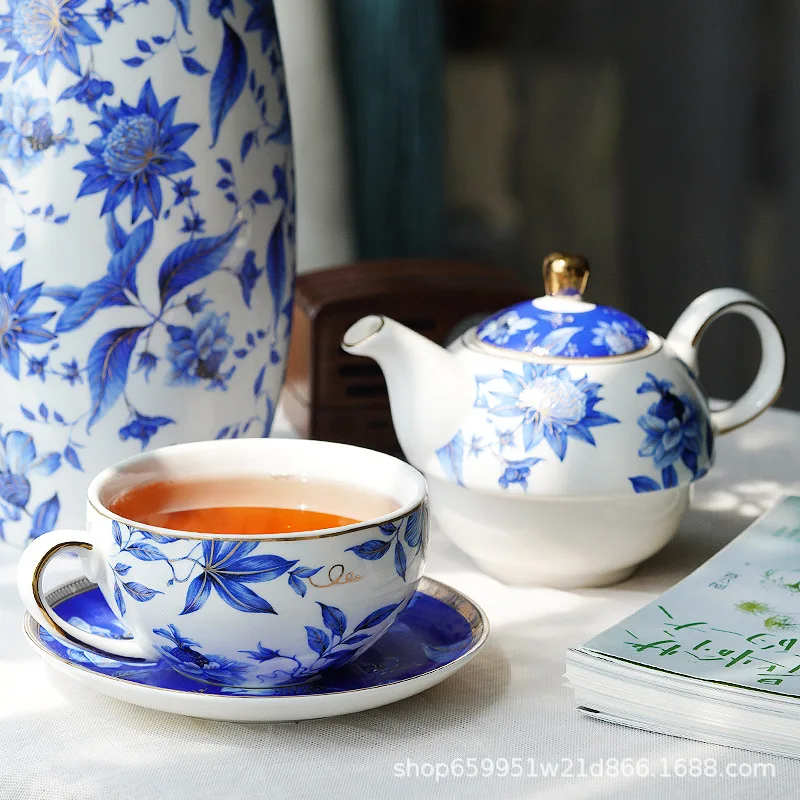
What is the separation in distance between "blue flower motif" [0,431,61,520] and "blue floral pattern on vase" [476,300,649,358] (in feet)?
0.75

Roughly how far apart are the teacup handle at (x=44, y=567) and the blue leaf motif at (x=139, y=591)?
0.02 m

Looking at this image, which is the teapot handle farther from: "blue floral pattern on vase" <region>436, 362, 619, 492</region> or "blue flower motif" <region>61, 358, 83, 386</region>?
"blue flower motif" <region>61, 358, 83, 386</region>

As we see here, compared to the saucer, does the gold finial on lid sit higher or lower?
higher

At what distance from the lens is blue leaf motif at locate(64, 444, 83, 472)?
1.90ft

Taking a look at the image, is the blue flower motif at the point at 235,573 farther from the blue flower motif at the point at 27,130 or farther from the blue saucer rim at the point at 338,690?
the blue flower motif at the point at 27,130

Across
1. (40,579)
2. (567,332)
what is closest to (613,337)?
(567,332)

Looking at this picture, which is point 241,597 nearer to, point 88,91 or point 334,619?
point 334,619

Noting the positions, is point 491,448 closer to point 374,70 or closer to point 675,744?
point 675,744

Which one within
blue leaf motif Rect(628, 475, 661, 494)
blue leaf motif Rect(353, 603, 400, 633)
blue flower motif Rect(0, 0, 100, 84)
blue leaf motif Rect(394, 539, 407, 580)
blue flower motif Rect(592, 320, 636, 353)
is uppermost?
blue flower motif Rect(0, 0, 100, 84)

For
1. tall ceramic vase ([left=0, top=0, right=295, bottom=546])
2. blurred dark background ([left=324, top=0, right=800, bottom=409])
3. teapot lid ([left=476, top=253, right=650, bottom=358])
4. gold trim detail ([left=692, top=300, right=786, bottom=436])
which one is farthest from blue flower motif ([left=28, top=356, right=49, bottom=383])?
blurred dark background ([left=324, top=0, right=800, bottom=409])

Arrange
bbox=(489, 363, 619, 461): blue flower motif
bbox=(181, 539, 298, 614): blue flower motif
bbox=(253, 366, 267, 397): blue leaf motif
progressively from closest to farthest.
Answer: bbox=(181, 539, 298, 614): blue flower motif < bbox=(489, 363, 619, 461): blue flower motif < bbox=(253, 366, 267, 397): blue leaf motif

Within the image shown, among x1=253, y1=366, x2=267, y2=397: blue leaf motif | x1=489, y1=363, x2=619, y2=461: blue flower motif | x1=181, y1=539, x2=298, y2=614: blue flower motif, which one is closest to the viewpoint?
x1=181, y1=539, x2=298, y2=614: blue flower motif

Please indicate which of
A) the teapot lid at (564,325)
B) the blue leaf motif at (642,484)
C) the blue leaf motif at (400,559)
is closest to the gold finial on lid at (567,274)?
the teapot lid at (564,325)

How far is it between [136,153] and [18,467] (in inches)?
6.8
